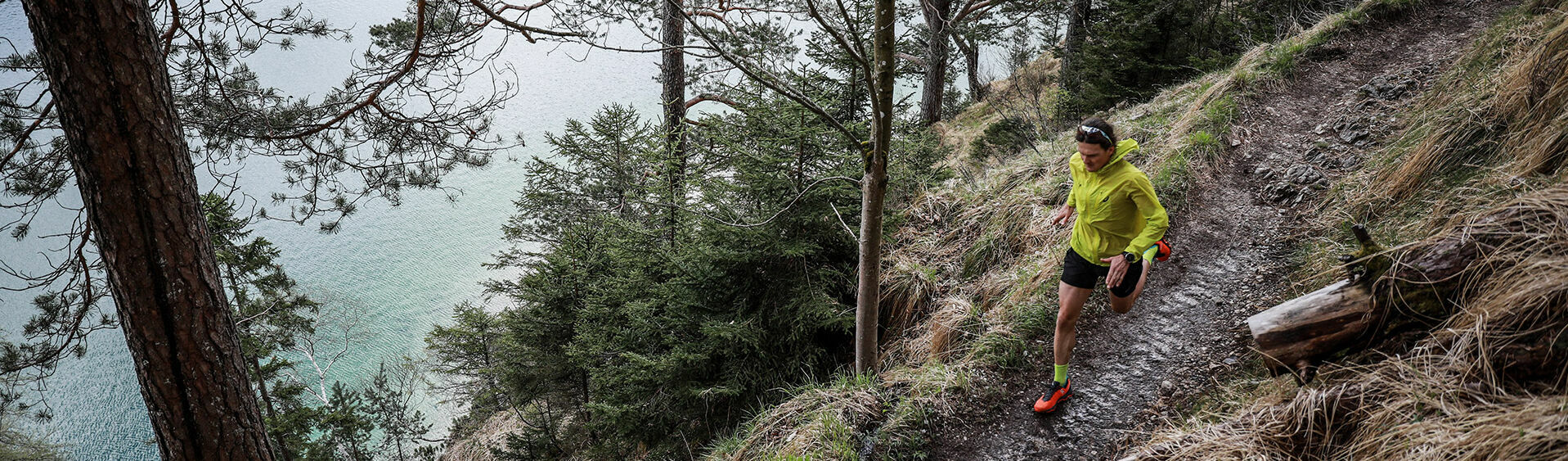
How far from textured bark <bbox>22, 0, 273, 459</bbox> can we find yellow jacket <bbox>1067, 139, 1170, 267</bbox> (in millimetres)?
4222

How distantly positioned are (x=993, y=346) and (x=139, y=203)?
4.50 m

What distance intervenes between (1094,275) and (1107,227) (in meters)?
0.27

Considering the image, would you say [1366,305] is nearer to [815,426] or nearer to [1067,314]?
[1067,314]

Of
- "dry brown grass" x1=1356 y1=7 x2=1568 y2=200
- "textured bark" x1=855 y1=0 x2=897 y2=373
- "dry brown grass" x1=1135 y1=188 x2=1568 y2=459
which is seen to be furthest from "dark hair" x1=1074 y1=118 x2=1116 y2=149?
"dry brown grass" x1=1356 y1=7 x2=1568 y2=200

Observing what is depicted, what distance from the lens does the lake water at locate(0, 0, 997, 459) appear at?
14.5 meters

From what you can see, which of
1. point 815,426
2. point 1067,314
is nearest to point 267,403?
point 815,426

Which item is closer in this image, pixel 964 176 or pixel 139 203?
pixel 139 203

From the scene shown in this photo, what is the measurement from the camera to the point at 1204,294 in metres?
4.02

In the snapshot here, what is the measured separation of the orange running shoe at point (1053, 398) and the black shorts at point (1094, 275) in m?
0.65

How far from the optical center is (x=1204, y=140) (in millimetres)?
5715

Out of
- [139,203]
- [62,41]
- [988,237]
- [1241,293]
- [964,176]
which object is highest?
[62,41]

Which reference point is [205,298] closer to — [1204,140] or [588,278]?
[588,278]

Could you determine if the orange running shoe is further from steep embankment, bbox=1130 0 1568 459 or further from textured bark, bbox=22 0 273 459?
textured bark, bbox=22 0 273 459

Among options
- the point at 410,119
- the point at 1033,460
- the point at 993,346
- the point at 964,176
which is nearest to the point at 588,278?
the point at 410,119
